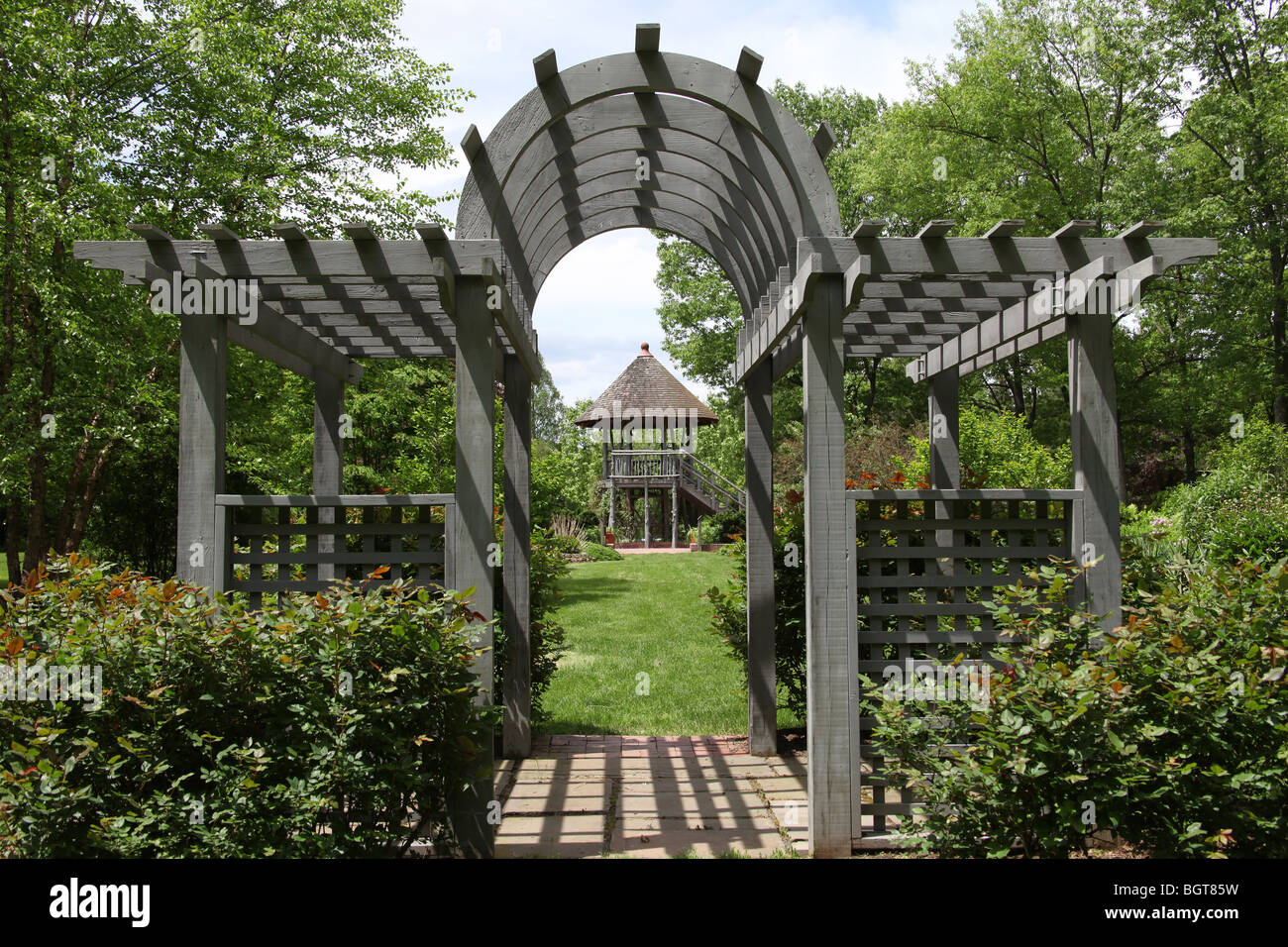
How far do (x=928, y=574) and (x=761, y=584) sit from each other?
1.88m

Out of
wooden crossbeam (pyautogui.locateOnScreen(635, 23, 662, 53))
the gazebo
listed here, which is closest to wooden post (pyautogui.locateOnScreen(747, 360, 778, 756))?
wooden crossbeam (pyautogui.locateOnScreen(635, 23, 662, 53))

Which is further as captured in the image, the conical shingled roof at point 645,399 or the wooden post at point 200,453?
the conical shingled roof at point 645,399

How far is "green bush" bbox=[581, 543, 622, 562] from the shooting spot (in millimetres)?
21203

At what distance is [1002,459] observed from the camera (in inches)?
475

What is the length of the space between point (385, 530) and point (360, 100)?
1343 cm

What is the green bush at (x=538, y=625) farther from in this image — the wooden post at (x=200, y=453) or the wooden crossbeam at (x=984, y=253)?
the wooden crossbeam at (x=984, y=253)

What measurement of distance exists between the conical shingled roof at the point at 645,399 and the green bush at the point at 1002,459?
13639 millimetres

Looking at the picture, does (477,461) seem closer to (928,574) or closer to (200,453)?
(200,453)

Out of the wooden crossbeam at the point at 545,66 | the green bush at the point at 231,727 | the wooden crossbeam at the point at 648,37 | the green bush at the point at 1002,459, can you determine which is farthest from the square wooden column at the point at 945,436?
the green bush at the point at 231,727

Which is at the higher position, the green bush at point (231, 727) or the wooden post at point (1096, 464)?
the wooden post at point (1096, 464)

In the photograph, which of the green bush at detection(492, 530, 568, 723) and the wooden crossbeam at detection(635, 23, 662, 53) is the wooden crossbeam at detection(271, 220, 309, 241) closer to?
the wooden crossbeam at detection(635, 23, 662, 53)

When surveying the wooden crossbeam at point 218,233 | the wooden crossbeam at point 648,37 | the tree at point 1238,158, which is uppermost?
the tree at point 1238,158

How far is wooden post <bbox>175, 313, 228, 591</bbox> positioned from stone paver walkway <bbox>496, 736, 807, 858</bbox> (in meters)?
2.03

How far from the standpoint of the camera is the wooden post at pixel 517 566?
5906 millimetres
